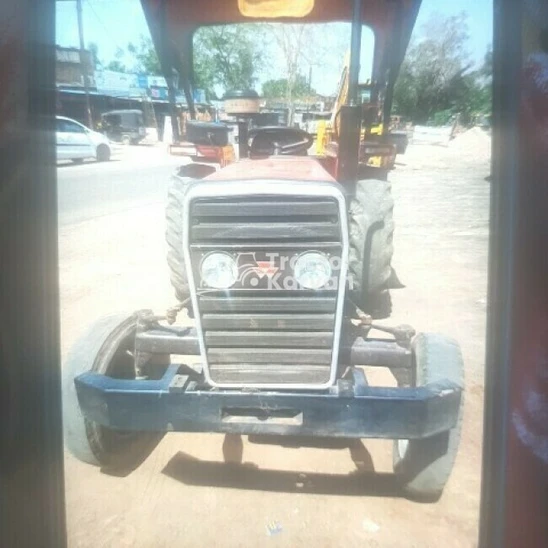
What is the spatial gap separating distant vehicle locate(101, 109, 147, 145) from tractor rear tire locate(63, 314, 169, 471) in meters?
1.44

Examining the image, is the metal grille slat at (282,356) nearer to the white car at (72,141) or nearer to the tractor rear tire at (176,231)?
the white car at (72,141)

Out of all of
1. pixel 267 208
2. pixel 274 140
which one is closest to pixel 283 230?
pixel 267 208

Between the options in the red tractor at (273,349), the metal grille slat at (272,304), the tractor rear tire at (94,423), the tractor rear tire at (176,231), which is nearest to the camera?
the red tractor at (273,349)

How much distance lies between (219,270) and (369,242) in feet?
3.76

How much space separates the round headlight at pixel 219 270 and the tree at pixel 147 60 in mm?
1570

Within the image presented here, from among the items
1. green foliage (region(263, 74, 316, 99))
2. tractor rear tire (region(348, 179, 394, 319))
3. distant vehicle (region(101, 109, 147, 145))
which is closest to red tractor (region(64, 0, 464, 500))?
tractor rear tire (region(348, 179, 394, 319))

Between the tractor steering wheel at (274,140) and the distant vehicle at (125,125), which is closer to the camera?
the tractor steering wheel at (274,140)

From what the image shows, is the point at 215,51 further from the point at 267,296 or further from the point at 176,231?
the point at 267,296

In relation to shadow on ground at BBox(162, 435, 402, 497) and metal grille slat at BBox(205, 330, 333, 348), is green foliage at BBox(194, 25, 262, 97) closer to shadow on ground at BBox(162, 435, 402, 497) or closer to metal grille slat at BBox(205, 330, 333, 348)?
metal grille slat at BBox(205, 330, 333, 348)

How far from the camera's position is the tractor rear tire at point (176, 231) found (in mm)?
3441

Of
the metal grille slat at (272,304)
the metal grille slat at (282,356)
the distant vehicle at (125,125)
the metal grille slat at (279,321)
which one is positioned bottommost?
the metal grille slat at (282,356)

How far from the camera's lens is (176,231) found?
3.45 m

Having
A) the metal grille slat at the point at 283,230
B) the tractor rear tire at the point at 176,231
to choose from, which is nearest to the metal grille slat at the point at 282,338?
the metal grille slat at the point at 283,230

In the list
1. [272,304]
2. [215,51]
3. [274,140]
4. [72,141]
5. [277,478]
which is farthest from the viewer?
[215,51]
